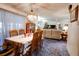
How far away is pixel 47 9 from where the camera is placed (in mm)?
1751

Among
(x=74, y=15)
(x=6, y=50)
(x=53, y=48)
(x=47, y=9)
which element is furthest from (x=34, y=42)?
(x=74, y=15)

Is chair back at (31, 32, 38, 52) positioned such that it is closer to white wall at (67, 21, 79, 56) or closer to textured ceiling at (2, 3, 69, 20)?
textured ceiling at (2, 3, 69, 20)

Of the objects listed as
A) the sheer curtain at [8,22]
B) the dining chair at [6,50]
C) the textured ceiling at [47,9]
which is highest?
the textured ceiling at [47,9]

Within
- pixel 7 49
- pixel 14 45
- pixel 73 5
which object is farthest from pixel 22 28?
pixel 73 5

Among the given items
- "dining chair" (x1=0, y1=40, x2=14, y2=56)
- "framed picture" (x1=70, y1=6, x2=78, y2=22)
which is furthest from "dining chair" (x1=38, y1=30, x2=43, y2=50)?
"framed picture" (x1=70, y1=6, x2=78, y2=22)

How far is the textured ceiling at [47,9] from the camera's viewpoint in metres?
1.70

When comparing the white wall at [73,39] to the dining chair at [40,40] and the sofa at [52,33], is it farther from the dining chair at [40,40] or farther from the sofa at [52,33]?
the dining chair at [40,40]

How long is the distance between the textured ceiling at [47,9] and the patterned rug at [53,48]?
1.40 ft

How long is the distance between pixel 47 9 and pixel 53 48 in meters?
0.67

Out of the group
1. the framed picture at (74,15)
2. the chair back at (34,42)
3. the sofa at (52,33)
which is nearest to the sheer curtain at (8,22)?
the chair back at (34,42)

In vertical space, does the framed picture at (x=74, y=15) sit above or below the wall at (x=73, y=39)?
above

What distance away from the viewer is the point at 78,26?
170 centimetres

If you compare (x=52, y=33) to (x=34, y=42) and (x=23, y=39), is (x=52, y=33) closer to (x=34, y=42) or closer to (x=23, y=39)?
(x=34, y=42)

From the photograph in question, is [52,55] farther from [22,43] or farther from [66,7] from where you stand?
[66,7]
